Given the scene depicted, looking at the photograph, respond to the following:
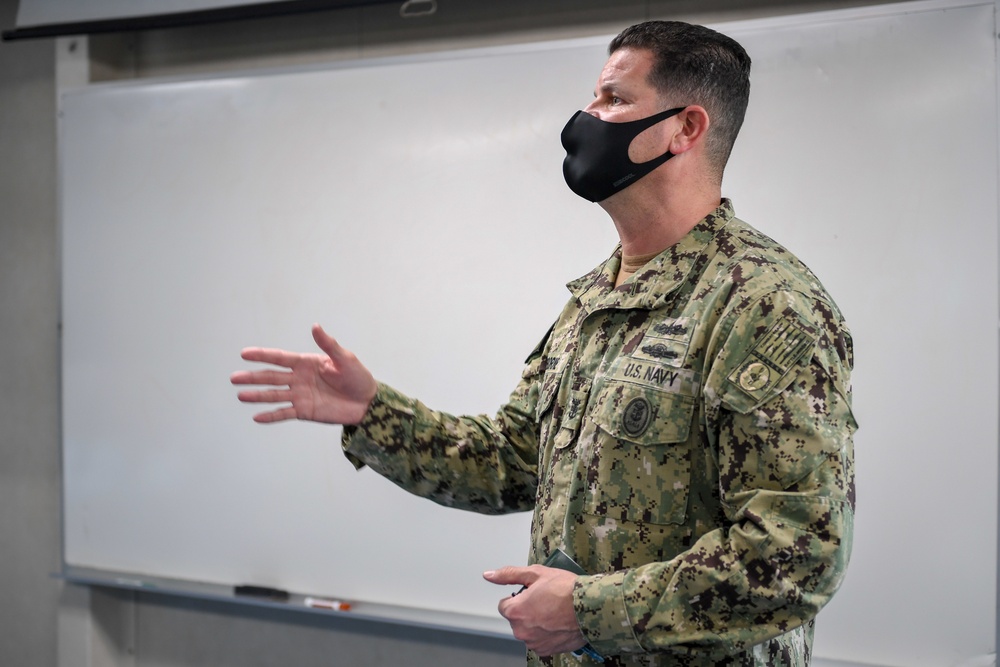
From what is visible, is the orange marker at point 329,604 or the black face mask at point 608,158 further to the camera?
the orange marker at point 329,604

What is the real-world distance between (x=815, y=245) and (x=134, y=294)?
2.10 meters

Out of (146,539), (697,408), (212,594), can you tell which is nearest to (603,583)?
(697,408)

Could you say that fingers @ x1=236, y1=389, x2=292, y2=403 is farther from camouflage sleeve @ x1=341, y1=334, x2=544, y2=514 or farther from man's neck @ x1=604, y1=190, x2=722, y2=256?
man's neck @ x1=604, y1=190, x2=722, y2=256

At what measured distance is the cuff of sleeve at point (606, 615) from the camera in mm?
1066

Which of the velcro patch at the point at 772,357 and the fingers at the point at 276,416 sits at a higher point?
the velcro patch at the point at 772,357

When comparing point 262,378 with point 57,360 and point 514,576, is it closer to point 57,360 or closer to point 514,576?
point 514,576

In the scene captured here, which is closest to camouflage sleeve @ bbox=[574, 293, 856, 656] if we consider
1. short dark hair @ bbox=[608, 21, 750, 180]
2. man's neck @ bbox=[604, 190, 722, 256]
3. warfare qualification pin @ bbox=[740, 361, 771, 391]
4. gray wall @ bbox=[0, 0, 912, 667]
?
warfare qualification pin @ bbox=[740, 361, 771, 391]

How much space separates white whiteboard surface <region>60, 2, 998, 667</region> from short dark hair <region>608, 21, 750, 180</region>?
0.85m

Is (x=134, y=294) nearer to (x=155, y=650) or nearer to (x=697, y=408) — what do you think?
(x=155, y=650)

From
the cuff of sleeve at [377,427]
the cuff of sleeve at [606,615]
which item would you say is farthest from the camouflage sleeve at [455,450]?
the cuff of sleeve at [606,615]

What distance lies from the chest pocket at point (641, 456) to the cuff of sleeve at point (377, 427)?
0.36 m

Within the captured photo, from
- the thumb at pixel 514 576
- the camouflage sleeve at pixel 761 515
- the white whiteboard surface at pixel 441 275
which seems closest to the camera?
the camouflage sleeve at pixel 761 515

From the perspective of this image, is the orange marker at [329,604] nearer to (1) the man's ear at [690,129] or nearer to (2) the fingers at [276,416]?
(2) the fingers at [276,416]

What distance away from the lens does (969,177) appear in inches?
76.9
